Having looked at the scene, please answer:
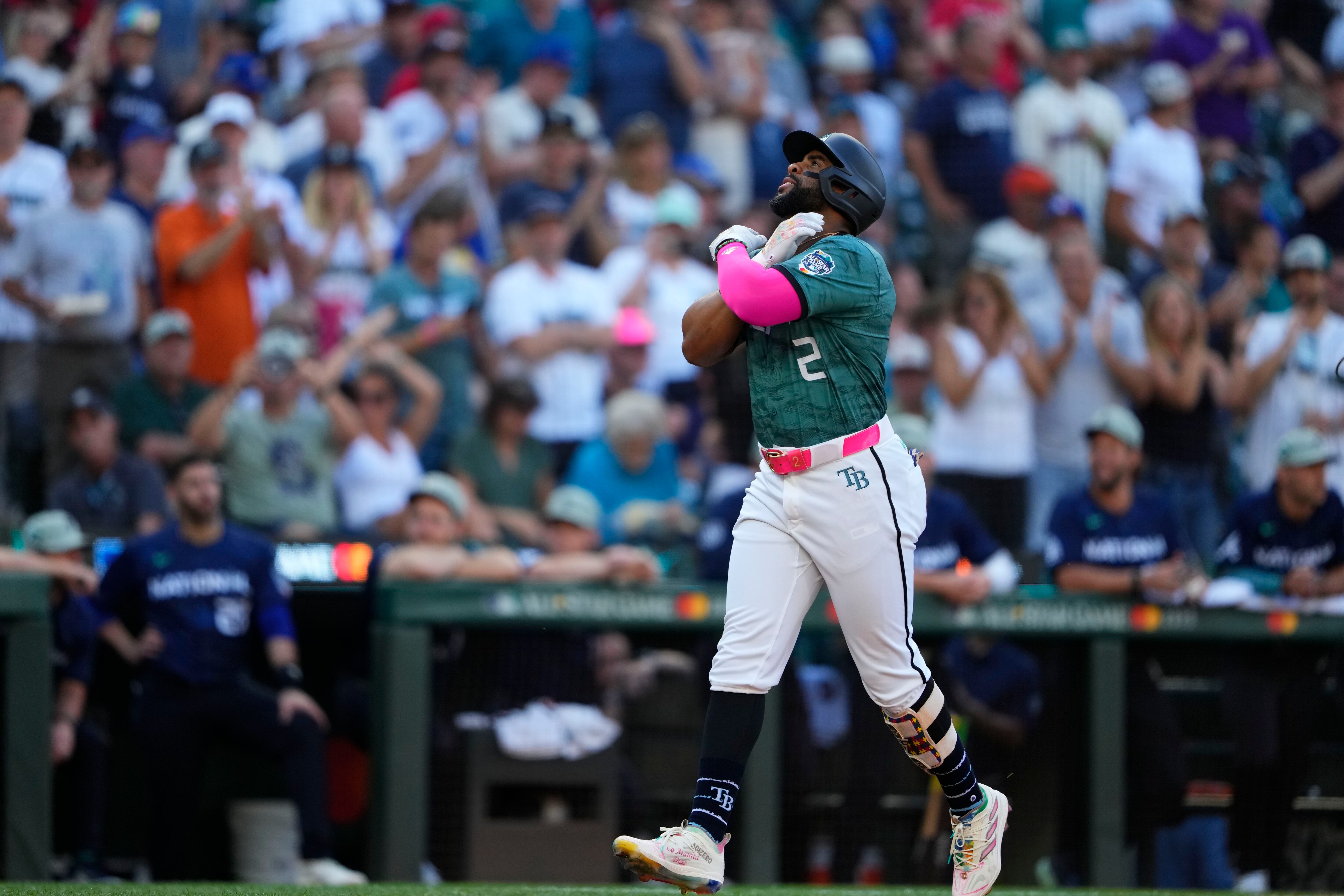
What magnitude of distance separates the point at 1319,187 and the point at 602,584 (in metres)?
6.46

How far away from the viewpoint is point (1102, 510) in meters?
7.54

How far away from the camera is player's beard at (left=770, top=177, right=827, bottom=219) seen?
178 inches

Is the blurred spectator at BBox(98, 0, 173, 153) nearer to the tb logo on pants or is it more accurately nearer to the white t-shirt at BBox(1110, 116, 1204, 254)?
the white t-shirt at BBox(1110, 116, 1204, 254)

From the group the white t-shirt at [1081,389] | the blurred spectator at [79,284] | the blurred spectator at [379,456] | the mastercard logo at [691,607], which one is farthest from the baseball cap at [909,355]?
the blurred spectator at [79,284]

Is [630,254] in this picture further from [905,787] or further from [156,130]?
[905,787]

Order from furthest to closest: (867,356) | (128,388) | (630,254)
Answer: (630,254)
(128,388)
(867,356)

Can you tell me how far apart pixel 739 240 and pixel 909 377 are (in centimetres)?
463

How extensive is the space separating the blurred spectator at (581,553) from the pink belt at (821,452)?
2.42 metres

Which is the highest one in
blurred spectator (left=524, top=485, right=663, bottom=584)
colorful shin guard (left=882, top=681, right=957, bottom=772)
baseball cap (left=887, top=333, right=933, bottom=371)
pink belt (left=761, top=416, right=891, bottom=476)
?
baseball cap (left=887, top=333, right=933, bottom=371)

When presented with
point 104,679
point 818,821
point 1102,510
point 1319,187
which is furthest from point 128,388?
point 1319,187

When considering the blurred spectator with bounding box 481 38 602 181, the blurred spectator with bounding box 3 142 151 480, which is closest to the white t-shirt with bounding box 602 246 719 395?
the blurred spectator with bounding box 481 38 602 181

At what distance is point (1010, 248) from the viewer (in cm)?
986

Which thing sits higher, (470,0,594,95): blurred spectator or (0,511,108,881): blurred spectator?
(470,0,594,95): blurred spectator

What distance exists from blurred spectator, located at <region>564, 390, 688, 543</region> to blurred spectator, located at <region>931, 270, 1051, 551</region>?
1469 millimetres
